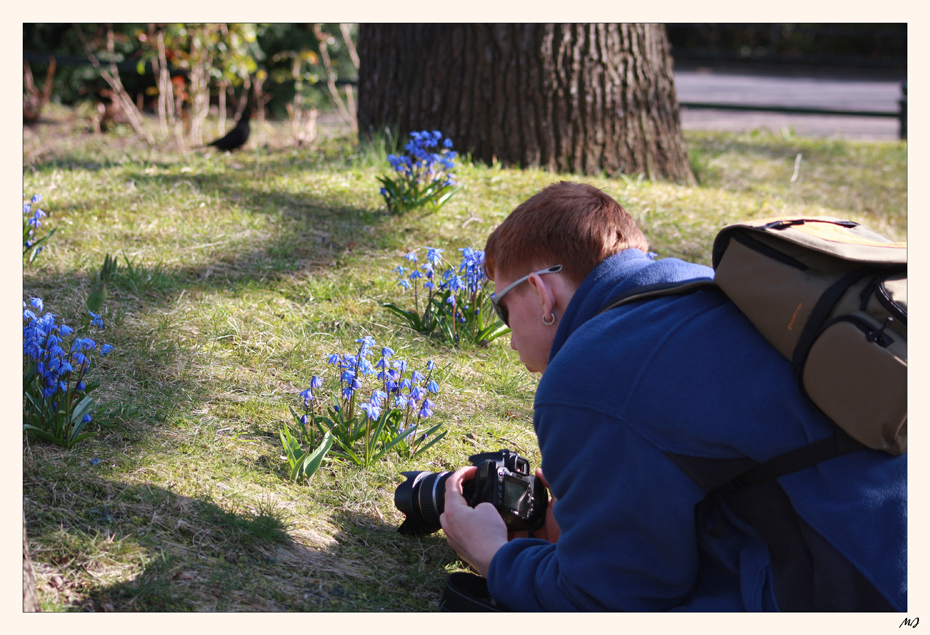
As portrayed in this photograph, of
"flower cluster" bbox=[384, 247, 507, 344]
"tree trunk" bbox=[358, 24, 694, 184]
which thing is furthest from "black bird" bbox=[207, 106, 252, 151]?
"flower cluster" bbox=[384, 247, 507, 344]

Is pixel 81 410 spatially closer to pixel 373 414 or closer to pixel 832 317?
pixel 373 414

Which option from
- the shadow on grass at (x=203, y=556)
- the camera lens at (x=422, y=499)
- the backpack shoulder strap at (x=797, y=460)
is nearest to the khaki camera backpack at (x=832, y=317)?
the backpack shoulder strap at (x=797, y=460)

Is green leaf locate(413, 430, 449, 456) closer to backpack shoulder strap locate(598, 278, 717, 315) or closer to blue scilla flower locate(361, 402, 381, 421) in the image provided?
blue scilla flower locate(361, 402, 381, 421)

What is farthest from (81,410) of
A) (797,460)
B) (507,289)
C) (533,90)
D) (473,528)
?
(533,90)

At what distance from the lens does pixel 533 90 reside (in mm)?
5211

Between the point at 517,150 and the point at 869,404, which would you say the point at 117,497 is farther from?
the point at 517,150

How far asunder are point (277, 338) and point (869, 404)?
244 centimetres

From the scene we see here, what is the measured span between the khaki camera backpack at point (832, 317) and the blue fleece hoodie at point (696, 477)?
1.9 inches

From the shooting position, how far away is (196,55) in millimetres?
8078

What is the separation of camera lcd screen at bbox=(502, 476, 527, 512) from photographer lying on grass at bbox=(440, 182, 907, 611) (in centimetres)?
36

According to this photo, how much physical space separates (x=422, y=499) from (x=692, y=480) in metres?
0.91

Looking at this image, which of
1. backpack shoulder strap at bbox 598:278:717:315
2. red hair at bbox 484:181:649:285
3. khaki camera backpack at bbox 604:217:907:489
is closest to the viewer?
khaki camera backpack at bbox 604:217:907:489

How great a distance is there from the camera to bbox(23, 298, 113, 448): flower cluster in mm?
2318

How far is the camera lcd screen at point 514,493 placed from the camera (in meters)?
2.11
